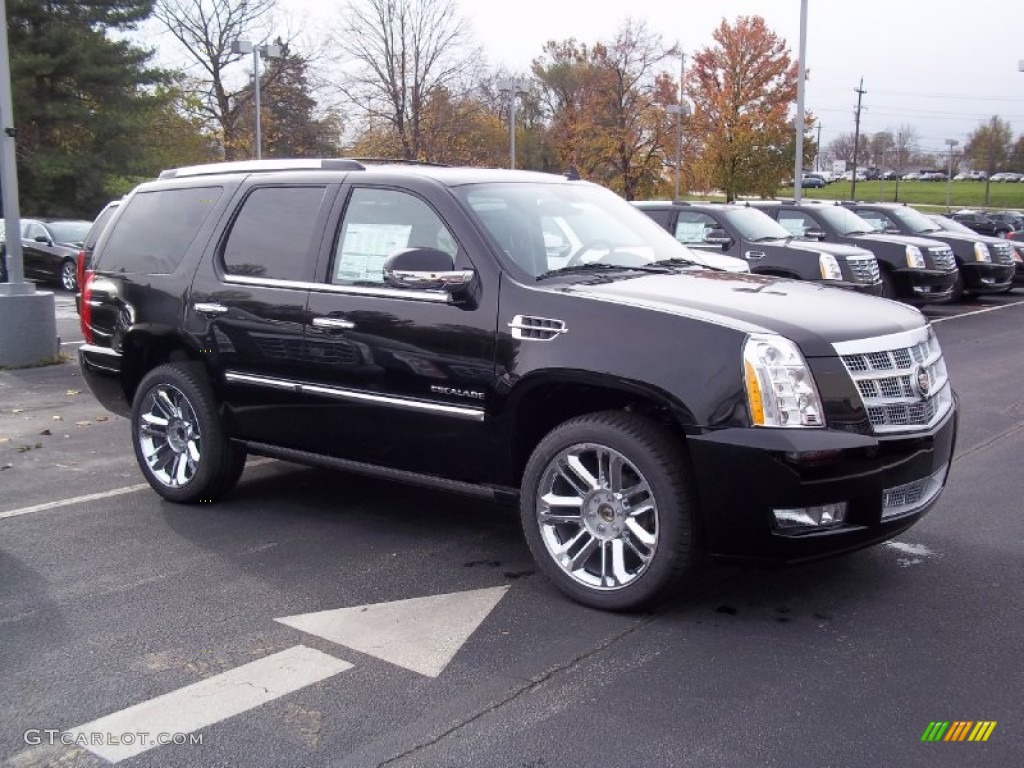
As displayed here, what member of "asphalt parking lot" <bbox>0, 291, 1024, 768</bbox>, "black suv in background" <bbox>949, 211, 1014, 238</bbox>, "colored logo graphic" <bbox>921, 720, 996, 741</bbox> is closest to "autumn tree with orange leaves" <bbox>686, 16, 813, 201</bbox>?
"black suv in background" <bbox>949, 211, 1014, 238</bbox>

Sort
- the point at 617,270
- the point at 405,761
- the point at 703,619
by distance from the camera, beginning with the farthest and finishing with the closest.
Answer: the point at 617,270, the point at 703,619, the point at 405,761

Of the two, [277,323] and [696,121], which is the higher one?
[696,121]

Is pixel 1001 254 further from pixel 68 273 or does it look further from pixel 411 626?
pixel 68 273

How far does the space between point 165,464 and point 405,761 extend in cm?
342

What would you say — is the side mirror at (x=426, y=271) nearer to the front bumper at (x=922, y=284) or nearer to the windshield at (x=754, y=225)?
the windshield at (x=754, y=225)

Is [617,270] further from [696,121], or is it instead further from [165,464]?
[696,121]

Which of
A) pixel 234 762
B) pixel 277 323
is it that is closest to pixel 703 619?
pixel 234 762

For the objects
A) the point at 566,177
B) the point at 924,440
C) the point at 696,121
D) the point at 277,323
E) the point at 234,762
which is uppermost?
the point at 696,121

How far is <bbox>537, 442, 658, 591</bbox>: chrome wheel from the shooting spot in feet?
13.6

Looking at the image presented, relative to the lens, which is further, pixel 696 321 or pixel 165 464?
pixel 165 464

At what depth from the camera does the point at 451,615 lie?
13.9 feet

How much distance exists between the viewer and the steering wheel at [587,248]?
4.93m

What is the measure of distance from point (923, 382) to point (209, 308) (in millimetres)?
3660

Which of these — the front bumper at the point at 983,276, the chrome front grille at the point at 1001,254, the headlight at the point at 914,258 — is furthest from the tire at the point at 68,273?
the chrome front grille at the point at 1001,254
